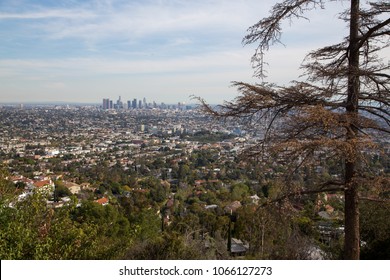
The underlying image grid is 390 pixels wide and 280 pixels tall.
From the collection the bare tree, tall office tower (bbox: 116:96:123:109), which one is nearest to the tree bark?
the bare tree

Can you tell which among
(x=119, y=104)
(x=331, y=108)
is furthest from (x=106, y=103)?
(x=331, y=108)

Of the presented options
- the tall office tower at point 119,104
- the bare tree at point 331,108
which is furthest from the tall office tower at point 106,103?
the bare tree at point 331,108

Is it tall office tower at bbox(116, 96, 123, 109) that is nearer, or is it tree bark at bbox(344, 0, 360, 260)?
tree bark at bbox(344, 0, 360, 260)

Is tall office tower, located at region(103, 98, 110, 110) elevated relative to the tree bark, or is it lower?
elevated

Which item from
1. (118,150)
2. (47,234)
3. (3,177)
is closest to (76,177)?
(118,150)

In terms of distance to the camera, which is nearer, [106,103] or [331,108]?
[331,108]

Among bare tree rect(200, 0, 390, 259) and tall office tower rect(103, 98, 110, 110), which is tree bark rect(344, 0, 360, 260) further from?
tall office tower rect(103, 98, 110, 110)

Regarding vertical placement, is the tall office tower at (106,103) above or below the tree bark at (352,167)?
above

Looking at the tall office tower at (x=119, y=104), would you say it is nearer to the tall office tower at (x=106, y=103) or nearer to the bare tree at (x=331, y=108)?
the tall office tower at (x=106, y=103)

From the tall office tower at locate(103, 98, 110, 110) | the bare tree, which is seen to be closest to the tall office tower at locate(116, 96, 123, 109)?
the tall office tower at locate(103, 98, 110, 110)

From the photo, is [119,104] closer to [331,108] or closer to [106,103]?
[106,103]

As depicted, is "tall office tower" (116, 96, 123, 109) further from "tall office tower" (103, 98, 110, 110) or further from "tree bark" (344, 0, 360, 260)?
"tree bark" (344, 0, 360, 260)

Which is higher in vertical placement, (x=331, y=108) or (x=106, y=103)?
(x=106, y=103)
